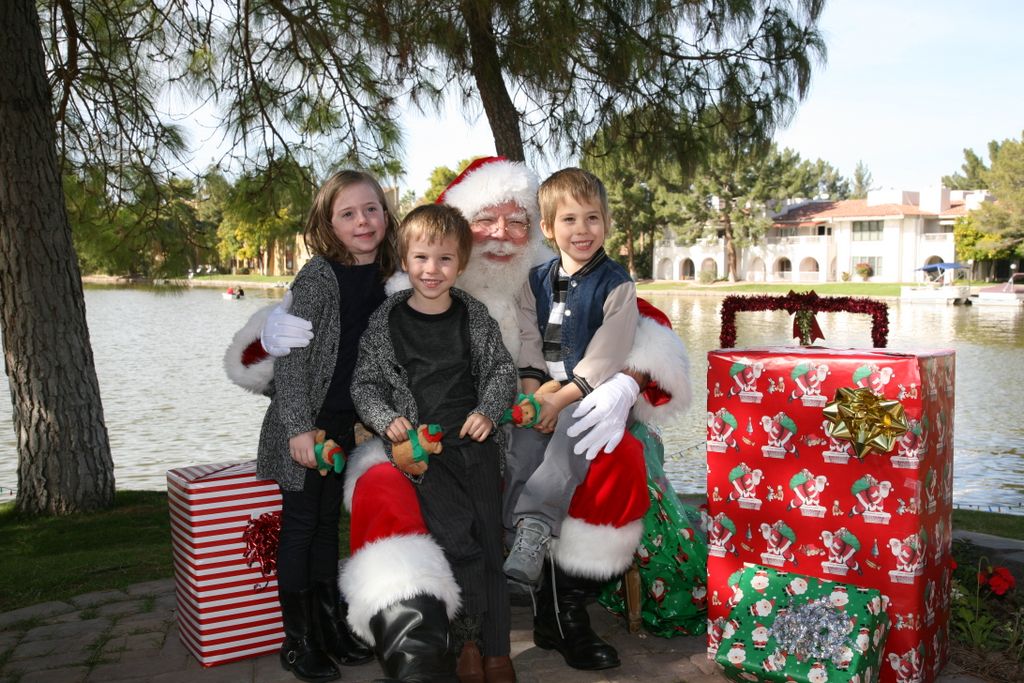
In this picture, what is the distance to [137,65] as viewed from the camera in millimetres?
6121

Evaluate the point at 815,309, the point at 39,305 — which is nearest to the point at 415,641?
the point at 815,309

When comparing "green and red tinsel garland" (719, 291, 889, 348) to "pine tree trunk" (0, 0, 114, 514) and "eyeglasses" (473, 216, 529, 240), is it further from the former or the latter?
"pine tree trunk" (0, 0, 114, 514)

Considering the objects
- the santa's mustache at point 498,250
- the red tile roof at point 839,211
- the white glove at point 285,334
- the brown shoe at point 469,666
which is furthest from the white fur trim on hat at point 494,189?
the red tile roof at point 839,211

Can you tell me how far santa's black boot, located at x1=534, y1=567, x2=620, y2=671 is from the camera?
2.75m

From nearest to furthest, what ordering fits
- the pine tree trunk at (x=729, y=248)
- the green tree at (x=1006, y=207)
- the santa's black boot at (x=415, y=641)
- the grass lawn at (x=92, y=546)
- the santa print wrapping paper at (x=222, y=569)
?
1. the santa's black boot at (x=415, y=641)
2. the santa print wrapping paper at (x=222, y=569)
3. the grass lawn at (x=92, y=546)
4. the green tree at (x=1006, y=207)
5. the pine tree trunk at (x=729, y=248)

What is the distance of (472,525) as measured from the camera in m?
2.61

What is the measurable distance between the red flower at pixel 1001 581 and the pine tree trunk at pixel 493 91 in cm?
373

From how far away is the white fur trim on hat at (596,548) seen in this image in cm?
279

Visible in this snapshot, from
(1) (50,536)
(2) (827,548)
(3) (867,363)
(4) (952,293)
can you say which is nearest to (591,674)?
(2) (827,548)

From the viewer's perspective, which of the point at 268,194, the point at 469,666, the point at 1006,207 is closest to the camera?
the point at 469,666

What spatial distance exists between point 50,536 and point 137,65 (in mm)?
3410

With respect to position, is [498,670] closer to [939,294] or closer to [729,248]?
[939,294]

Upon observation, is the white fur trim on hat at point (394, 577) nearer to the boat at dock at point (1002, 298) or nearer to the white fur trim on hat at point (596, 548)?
the white fur trim on hat at point (596, 548)

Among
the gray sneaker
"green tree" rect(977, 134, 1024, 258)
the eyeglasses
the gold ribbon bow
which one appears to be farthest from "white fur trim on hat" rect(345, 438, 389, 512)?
"green tree" rect(977, 134, 1024, 258)
